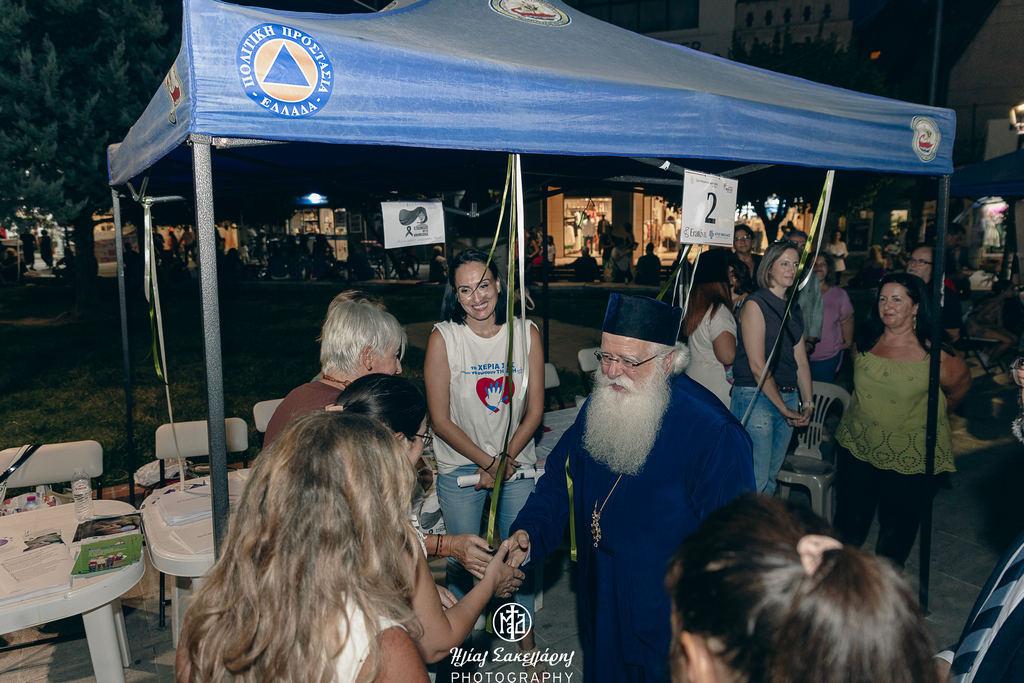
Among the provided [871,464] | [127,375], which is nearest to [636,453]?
[871,464]

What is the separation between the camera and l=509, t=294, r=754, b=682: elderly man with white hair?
6.38ft

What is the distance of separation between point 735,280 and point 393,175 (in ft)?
10.2

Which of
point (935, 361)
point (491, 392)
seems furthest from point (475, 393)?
point (935, 361)

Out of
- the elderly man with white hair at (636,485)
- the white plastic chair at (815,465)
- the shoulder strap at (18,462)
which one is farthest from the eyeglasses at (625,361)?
the shoulder strap at (18,462)

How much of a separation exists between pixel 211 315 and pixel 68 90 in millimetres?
12183

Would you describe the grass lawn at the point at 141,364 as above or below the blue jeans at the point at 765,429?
below

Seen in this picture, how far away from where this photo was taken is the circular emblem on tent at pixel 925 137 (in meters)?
3.09

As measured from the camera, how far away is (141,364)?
11.2 m

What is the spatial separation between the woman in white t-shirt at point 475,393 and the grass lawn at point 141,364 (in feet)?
9.18

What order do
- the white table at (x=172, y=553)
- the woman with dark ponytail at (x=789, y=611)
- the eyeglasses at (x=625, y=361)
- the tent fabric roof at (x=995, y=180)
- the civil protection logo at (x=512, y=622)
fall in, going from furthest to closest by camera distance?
1. the tent fabric roof at (x=995, y=180)
2. the civil protection logo at (x=512, y=622)
3. the white table at (x=172, y=553)
4. the eyeglasses at (x=625, y=361)
5. the woman with dark ponytail at (x=789, y=611)

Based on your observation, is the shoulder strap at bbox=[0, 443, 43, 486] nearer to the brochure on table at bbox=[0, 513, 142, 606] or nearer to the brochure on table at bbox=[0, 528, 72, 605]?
the brochure on table at bbox=[0, 513, 142, 606]

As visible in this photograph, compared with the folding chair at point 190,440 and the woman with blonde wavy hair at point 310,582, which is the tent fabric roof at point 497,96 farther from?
the folding chair at point 190,440

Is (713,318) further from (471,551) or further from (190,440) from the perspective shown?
(190,440)

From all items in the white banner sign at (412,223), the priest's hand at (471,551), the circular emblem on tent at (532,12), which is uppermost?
the circular emblem on tent at (532,12)
